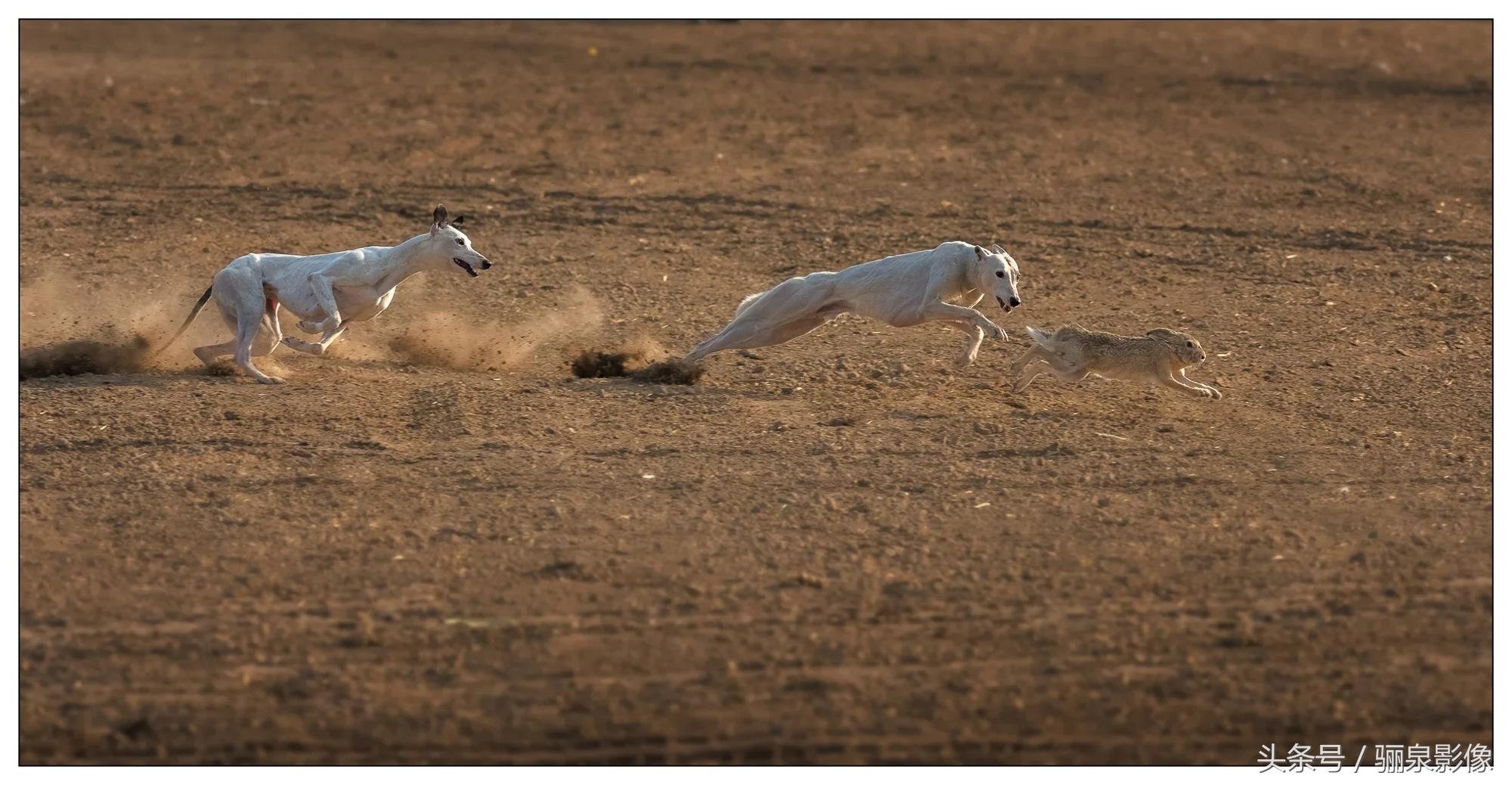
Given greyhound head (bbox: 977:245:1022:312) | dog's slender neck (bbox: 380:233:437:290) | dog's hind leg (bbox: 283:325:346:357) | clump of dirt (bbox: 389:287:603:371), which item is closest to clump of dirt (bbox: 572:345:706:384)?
clump of dirt (bbox: 389:287:603:371)

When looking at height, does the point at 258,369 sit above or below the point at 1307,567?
above

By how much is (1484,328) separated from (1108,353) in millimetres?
3502

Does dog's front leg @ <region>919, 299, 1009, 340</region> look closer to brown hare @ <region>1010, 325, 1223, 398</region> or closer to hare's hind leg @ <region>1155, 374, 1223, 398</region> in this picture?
brown hare @ <region>1010, 325, 1223, 398</region>

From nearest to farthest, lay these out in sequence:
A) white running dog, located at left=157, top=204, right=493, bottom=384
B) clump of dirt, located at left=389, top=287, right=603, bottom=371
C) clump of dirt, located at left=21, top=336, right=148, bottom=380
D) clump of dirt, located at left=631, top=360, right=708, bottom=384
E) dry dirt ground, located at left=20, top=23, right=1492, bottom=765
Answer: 1. dry dirt ground, located at left=20, top=23, right=1492, bottom=765
2. white running dog, located at left=157, top=204, right=493, bottom=384
3. clump of dirt, located at left=21, top=336, right=148, bottom=380
4. clump of dirt, located at left=631, top=360, right=708, bottom=384
5. clump of dirt, located at left=389, top=287, right=603, bottom=371

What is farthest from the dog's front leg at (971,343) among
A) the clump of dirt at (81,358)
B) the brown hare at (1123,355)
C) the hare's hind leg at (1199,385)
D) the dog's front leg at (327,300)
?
the clump of dirt at (81,358)

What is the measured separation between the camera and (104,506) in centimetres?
853

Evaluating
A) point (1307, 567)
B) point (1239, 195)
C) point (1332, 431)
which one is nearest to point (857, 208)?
point (1239, 195)

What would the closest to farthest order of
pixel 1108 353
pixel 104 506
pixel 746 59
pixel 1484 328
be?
pixel 104 506
pixel 1108 353
pixel 1484 328
pixel 746 59

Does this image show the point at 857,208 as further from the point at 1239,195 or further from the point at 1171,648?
the point at 1171,648

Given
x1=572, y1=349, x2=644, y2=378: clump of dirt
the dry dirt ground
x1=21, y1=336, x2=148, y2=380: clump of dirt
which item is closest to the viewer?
the dry dirt ground

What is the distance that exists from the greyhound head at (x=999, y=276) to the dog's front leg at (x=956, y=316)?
0.48 ft

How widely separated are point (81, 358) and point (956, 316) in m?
5.51

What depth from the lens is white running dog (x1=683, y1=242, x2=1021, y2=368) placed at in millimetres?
10477

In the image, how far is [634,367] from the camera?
11242mm
